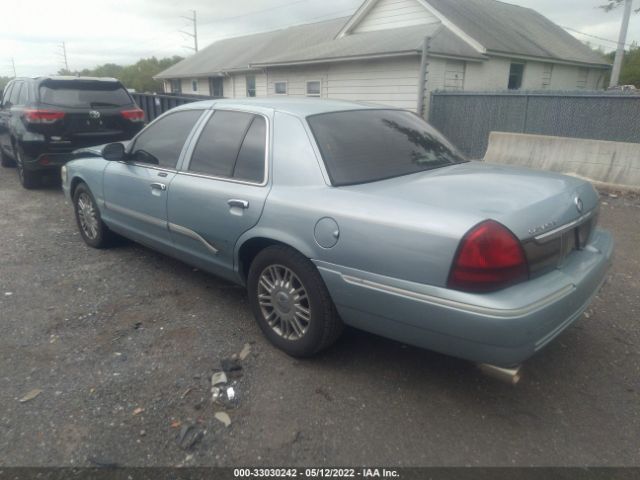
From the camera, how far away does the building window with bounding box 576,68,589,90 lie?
2133 cm

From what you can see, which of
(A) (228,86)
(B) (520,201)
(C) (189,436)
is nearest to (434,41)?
(B) (520,201)

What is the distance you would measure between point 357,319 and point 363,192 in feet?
2.35

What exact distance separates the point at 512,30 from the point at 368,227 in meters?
19.3

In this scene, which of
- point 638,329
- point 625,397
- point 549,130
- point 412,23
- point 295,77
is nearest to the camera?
point 625,397

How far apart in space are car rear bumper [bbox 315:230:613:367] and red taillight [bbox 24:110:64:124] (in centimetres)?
667

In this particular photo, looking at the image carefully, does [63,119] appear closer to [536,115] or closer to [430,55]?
[536,115]

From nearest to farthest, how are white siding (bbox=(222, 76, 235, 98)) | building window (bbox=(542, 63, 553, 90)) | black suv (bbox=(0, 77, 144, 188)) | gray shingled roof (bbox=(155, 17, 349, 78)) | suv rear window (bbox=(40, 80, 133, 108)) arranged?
1. black suv (bbox=(0, 77, 144, 188))
2. suv rear window (bbox=(40, 80, 133, 108))
3. building window (bbox=(542, 63, 553, 90))
4. gray shingled roof (bbox=(155, 17, 349, 78))
5. white siding (bbox=(222, 76, 235, 98))

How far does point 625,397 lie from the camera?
9.13 feet

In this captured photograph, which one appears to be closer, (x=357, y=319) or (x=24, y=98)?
(x=357, y=319)

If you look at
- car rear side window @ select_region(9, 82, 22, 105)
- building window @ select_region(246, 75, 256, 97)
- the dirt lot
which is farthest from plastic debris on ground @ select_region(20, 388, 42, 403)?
building window @ select_region(246, 75, 256, 97)

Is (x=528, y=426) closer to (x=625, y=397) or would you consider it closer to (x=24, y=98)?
(x=625, y=397)

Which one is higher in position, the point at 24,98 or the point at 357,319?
the point at 24,98

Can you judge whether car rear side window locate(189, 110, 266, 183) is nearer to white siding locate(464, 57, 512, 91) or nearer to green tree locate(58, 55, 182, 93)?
white siding locate(464, 57, 512, 91)

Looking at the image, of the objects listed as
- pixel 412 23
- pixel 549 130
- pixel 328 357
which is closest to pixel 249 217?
pixel 328 357
